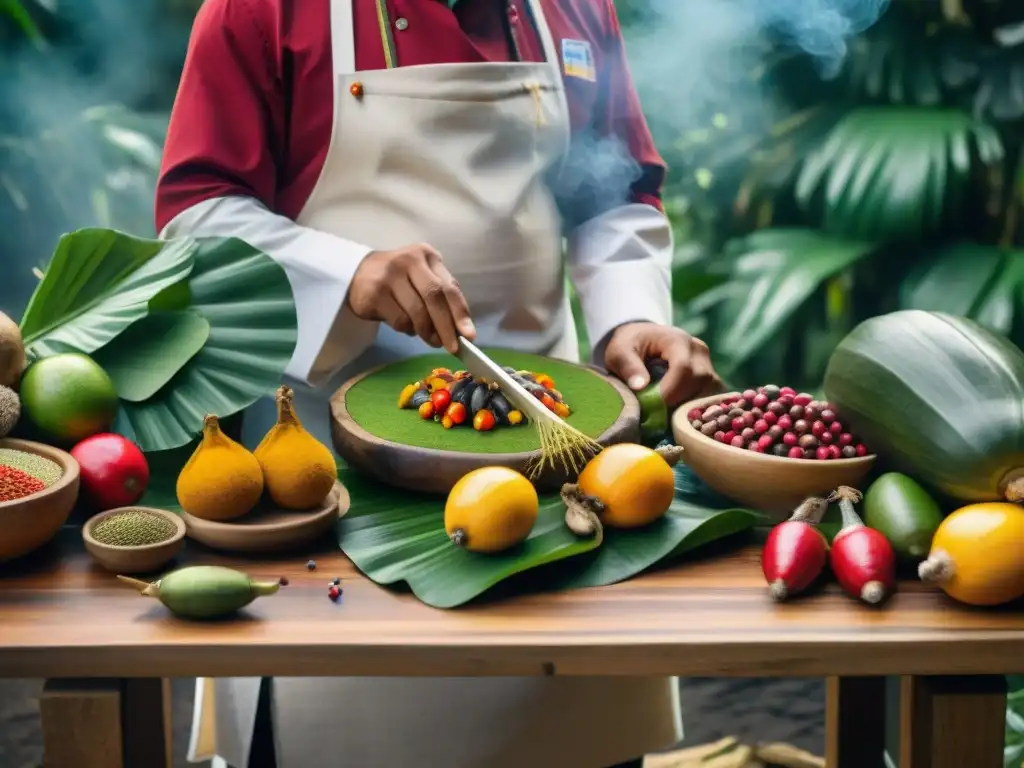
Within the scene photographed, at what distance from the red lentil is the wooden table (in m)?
0.08

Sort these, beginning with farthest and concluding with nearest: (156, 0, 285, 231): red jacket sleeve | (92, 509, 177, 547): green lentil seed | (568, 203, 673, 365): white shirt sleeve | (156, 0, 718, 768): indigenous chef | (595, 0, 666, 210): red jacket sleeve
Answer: (595, 0, 666, 210): red jacket sleeve, (568, 203, 673, 365): white shirt sleeve, (156, 0, 285, 231): red jacket sleeve, (156, 0, 718, 768): indigenous chef, (92, 509, 177, 547): green lentil seed

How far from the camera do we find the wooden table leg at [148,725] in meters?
1.11

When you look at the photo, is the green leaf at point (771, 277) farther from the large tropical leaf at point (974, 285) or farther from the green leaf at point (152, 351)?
the green leaf at point (152, 351)

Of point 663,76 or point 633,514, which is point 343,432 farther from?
point 663,76

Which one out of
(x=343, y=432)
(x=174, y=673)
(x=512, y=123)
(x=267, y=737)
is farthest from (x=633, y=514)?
(x=512, y=123)

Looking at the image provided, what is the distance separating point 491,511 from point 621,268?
661mm

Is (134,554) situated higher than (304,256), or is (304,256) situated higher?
(304,256)

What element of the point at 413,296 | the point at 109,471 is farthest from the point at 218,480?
the point at 413,296

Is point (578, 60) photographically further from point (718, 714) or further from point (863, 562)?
point (718, 714)

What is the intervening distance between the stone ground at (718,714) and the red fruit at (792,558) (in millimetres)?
1603

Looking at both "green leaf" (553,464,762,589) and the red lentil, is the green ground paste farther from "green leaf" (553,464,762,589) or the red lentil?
the red lentil

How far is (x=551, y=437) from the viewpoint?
110cm

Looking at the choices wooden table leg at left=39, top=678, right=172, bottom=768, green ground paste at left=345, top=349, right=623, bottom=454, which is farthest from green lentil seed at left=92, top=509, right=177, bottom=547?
green ground paste at left=345, top=349, right=623, bottom=454

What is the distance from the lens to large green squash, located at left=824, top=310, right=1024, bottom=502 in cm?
98
